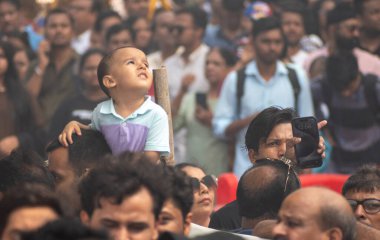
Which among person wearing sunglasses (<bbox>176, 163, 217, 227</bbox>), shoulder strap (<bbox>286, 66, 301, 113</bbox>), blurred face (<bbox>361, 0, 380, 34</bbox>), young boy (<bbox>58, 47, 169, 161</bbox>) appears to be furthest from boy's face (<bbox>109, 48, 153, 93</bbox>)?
blurred face (<bbox>361, 0, 380, 34</bbox>)

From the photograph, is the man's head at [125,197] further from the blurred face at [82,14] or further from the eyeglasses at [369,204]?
the blurred face at [82,14]

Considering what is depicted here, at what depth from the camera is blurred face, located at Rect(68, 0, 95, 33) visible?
16625 millimetres

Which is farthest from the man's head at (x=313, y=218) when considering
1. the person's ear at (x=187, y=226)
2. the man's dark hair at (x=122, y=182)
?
the man's dark hair at (x=122, y=182)

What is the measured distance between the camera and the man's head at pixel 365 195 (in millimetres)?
8195

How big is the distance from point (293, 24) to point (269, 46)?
87.1 inches

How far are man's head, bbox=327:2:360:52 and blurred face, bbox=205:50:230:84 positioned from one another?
106 cm

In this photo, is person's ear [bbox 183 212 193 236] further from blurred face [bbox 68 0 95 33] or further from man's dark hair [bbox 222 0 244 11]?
blurred face [bbox 68 0 95 33]

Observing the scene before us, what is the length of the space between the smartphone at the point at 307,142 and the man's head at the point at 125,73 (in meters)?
0.93

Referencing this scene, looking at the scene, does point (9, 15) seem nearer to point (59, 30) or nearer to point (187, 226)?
point (59, 30)

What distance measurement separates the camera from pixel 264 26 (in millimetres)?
13000

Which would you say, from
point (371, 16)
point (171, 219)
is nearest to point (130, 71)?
point (171, 219)

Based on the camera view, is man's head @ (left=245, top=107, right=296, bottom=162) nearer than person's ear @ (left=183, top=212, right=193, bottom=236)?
No

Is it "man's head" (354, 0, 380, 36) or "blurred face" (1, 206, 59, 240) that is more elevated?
"man's head" (354, 0, 380, 36)

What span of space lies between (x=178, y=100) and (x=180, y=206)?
6974mm
